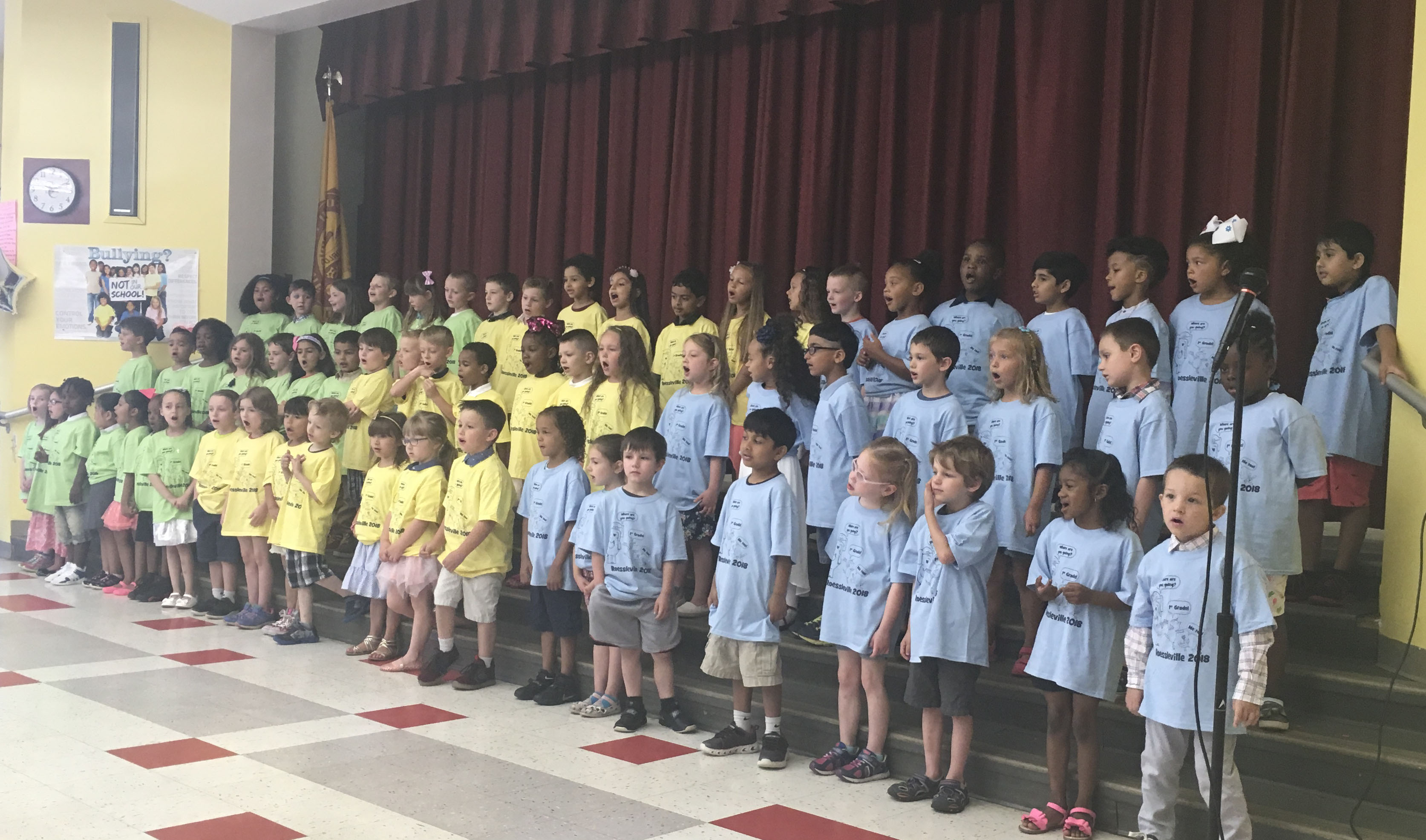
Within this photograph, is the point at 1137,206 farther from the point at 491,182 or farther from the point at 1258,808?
the point at 491,182

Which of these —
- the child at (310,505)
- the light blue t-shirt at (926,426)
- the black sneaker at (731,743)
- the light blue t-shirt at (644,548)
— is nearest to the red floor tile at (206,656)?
the child at (310,505)

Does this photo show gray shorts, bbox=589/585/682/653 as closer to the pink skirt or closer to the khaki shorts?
the khaki shorts

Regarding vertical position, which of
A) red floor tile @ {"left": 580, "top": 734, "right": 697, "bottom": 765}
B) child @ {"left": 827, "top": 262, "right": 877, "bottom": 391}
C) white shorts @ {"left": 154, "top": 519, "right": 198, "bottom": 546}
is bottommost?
red floor tile @ {"left": 580, "top": 734, "right": 697, "bottom": 765}

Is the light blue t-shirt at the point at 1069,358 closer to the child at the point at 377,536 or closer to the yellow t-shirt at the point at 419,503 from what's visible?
the yellow t-shirt at the point at 419,503

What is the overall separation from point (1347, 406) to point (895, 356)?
152cm

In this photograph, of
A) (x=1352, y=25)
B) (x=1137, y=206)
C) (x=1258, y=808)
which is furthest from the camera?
(x=1137, y=206)

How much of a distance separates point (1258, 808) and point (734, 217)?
392cm

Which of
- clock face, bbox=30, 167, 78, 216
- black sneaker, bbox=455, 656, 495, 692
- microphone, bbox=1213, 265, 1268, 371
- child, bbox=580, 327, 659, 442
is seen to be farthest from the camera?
clock face, bbox=30, 167, 78, 216

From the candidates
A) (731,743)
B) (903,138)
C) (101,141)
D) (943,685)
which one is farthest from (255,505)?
(943,685)

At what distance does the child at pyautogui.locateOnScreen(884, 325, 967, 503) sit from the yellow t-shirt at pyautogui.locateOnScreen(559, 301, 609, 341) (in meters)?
2.01

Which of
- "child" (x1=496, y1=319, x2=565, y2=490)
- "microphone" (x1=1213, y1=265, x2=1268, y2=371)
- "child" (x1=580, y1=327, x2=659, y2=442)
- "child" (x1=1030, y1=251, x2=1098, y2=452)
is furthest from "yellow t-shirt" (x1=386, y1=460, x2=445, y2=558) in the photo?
"microphone" (x1=1213, y1=265, x2=1268, y2=371)

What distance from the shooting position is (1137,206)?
476cm

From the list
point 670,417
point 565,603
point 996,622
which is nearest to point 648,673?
point 565,603

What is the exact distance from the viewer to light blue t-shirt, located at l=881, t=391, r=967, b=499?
12.7ft
